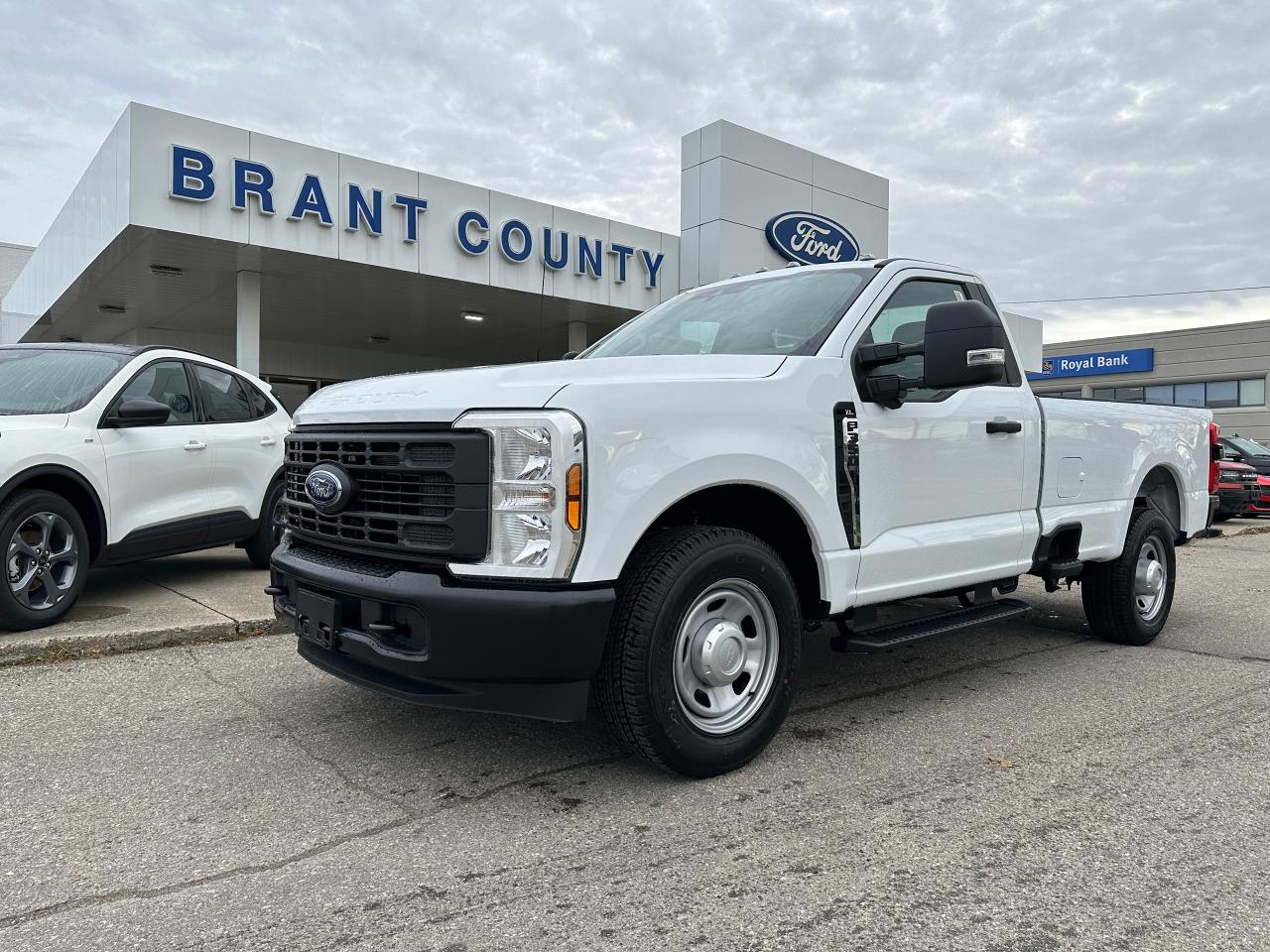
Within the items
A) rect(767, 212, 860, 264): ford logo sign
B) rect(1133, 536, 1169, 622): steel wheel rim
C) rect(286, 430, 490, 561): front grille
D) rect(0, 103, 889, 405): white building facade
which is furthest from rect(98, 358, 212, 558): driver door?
rect(767, 212, 860, 264): ford logo sign

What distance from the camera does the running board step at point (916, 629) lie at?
12.4 feet

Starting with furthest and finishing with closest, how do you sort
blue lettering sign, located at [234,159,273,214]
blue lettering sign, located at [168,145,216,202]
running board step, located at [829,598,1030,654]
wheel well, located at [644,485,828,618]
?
blue lettering sign, located at [234,159,273,214]
blue lettering sign, located at [168,145,216,202]
running board step, located at [829,598,1030,654]
wheel well, located at [644,485,828,618]

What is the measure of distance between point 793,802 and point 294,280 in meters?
13.2

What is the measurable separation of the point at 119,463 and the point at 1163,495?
655cm

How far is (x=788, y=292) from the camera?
14.1ft

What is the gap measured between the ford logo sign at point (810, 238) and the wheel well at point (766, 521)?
45.5 feet

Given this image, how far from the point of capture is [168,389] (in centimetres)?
650

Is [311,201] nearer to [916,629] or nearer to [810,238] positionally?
[810,238]

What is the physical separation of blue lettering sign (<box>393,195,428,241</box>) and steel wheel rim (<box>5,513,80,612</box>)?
822 centimetres

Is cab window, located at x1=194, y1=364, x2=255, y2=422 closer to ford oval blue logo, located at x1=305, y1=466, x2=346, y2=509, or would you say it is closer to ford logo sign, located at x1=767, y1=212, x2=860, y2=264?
ford oval blue logo, located at x1=305, y1=466, x2=346, y2=509

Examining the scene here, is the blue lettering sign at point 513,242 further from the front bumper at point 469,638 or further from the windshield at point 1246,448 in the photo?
the windshield at point 1246,448

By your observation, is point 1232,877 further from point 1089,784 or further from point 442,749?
point 442,749

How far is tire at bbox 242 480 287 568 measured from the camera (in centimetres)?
716

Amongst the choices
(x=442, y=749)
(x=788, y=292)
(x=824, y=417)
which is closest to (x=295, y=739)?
(x=442, y=749)
